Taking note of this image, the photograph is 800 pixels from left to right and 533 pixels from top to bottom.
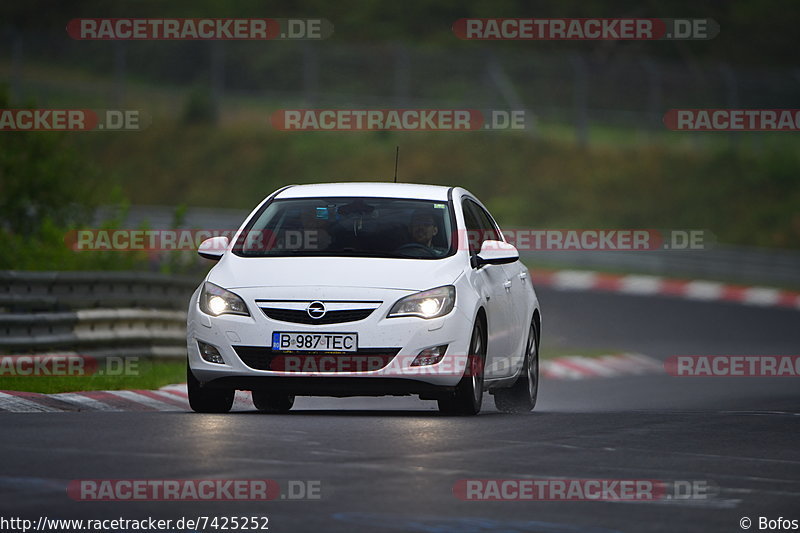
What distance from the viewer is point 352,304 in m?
10.6

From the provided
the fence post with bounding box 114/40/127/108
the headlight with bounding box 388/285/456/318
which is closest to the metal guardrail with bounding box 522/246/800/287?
the fence post with bounding box 114/40/127/108

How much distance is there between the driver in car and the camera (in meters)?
11.5

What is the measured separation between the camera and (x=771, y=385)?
769 inches

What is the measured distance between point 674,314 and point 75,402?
2137cm

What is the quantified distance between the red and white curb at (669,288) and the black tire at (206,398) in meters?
24.8

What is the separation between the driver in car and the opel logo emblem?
118cm

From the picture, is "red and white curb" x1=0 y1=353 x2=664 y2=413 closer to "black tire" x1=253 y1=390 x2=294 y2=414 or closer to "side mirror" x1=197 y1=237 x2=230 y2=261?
"black tire" x1=253 y1=390 x2=294 y2=414

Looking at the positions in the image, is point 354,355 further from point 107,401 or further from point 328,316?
point 107,401

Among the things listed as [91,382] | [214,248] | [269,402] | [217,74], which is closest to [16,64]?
[217,74]

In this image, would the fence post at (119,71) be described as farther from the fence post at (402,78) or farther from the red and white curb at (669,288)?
the red and white curb at (669,288)

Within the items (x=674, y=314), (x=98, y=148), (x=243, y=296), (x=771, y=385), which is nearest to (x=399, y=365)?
(x=243, y=296)

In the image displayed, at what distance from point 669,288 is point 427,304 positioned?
2682 centimetres

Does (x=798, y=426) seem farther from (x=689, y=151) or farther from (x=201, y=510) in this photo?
(x=689, y=151)

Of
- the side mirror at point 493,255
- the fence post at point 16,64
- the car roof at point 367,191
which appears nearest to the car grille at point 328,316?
the side mirror at point 493,255
